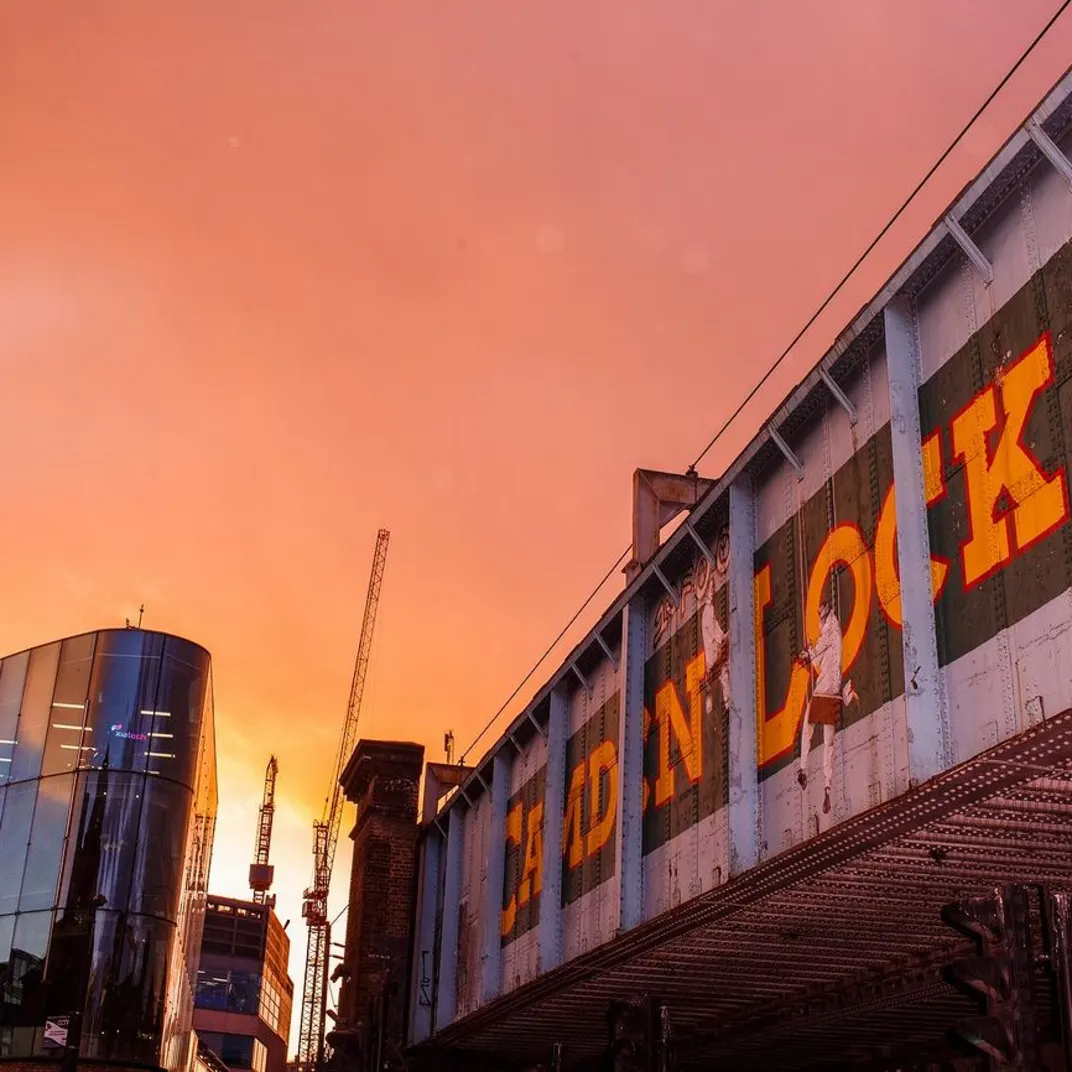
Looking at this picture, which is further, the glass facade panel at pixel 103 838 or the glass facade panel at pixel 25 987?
the glass facade panel at pixel 103 838

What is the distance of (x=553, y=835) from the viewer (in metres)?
19.5

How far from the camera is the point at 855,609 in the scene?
1120cm

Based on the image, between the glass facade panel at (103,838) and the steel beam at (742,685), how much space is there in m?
23.8

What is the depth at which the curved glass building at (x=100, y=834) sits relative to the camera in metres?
31.3

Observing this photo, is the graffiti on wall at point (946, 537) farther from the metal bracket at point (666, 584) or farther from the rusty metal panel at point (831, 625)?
the metal bracket at point (666, 584)

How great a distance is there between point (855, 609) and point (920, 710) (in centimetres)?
165

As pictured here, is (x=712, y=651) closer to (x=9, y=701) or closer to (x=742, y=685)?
(x=742, y=685)

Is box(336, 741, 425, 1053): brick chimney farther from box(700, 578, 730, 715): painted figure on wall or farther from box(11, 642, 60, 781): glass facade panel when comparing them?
box(700, 578, 730, 715): painted figure on wall

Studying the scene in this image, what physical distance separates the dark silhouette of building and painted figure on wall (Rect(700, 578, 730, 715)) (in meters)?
106

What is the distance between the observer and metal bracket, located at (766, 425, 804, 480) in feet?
42.7

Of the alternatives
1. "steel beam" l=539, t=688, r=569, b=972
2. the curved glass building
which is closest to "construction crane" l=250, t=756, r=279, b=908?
the curved glass building

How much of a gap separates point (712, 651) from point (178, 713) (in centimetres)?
2402

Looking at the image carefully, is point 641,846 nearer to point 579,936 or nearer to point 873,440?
point 579,936

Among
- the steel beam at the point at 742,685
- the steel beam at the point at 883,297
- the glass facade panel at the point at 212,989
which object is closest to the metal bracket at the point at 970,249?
the steel beam at the point at 883,297
